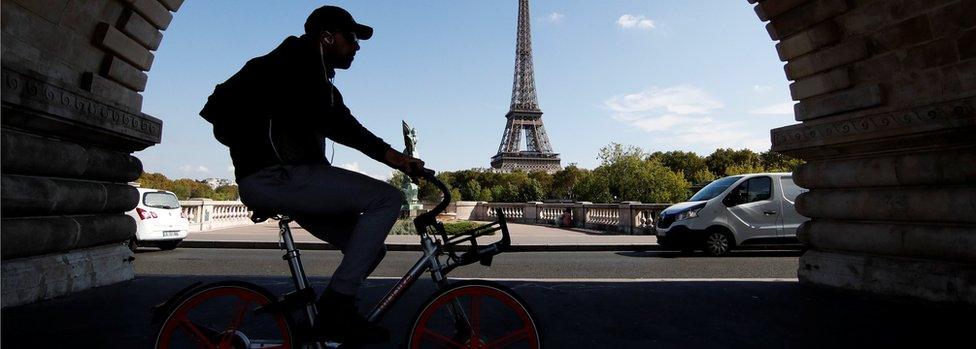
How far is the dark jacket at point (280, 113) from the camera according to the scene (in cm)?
242

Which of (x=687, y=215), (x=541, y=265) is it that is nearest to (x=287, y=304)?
(x=541, y=265)

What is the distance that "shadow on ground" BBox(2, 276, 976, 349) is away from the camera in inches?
141

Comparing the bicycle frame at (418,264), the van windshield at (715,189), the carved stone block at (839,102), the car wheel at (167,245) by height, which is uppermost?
the carved stone block at (839,102)

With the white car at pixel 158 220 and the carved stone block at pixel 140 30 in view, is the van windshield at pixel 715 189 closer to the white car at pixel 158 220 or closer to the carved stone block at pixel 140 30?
the carved stone block at pixel 140 30

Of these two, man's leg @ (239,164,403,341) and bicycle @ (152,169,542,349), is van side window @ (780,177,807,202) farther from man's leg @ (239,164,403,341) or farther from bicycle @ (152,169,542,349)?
man's leg @ (239,164,403,341)

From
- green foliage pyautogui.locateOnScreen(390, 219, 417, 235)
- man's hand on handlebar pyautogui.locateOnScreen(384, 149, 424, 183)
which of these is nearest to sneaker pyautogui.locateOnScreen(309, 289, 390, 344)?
man's hand on handlebar pyautogui.locateOnScreen(384, 149, 424, 183)

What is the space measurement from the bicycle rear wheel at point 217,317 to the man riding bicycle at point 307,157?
0.27 metres

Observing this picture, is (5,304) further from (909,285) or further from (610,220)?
(610,220)

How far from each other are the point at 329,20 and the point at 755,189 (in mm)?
11402

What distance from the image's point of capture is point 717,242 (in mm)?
11766

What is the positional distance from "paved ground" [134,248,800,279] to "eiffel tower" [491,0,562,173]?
81.0m

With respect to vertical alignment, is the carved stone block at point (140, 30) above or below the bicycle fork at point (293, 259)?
above

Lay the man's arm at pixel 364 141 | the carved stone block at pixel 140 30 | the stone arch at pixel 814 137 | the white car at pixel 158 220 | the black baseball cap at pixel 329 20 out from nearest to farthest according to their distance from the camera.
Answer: the man's arm at pixel 364 141, the black baseball cap at pixel 329 20, the stone arch at pixel 814 137, the carved stone block at pixel 140 30, the white car at pixel 158 220

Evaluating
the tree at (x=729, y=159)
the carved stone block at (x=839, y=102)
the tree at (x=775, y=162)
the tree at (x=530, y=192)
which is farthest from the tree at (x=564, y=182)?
the carved stone block at (x=839, y=102)
